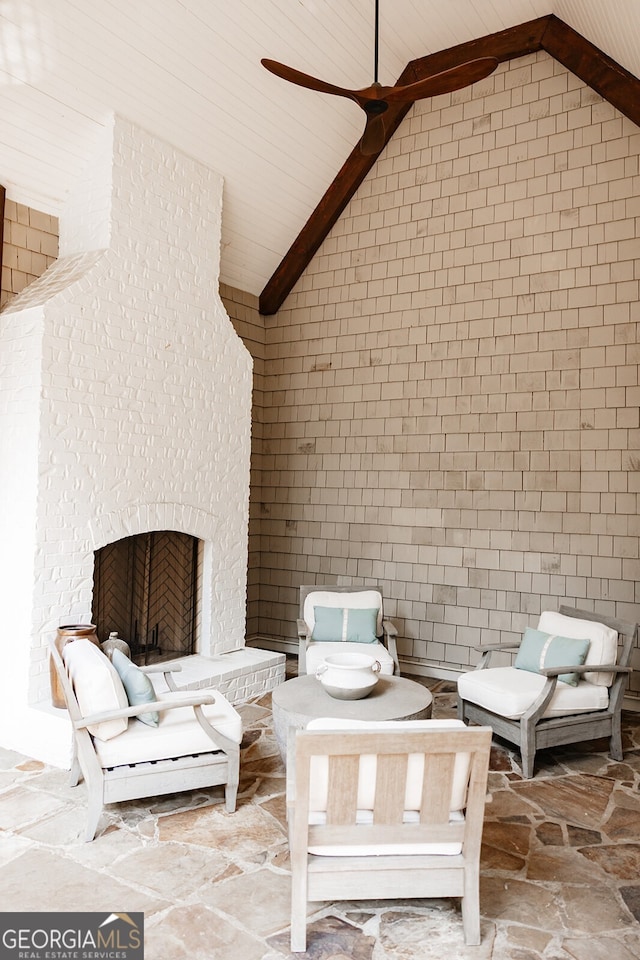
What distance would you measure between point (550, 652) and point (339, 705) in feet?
5.13

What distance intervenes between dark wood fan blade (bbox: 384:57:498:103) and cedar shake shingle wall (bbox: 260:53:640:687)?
2365 millimetres

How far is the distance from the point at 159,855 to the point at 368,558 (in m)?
4.02

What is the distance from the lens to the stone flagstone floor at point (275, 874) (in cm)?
268

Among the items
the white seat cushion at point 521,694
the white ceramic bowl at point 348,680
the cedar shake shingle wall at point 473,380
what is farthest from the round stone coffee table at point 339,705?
the cedar shake shingle wall at point 473,380

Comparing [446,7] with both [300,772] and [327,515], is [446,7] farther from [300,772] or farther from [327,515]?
[300,772]

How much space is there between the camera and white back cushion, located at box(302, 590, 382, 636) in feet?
19.4

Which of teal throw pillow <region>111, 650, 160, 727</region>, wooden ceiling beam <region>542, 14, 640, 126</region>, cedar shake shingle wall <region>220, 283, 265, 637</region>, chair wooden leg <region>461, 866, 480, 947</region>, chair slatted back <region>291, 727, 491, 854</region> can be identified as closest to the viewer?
chair slatted back <region>291, 727, 491, 854</region>

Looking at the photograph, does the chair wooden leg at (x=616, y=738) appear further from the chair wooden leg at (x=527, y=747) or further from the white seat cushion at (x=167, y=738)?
the white seat cushion at (x=167, y=738)

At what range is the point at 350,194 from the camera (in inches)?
283

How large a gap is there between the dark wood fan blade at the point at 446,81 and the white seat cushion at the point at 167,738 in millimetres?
3583

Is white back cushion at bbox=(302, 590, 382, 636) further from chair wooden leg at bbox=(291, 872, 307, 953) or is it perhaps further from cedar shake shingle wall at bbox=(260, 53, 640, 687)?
chair wooden leg at bbox=(291, 872, 307, 953)

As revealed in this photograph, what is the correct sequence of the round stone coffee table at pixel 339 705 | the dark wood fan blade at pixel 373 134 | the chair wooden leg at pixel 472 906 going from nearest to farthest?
the chair wooden leg at pixel 472 906
the round stone coffee table at pixel 339 705
the dark wood fan blade at pixel 373 134

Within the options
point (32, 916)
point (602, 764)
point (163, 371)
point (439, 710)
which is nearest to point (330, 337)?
point (163, 371)

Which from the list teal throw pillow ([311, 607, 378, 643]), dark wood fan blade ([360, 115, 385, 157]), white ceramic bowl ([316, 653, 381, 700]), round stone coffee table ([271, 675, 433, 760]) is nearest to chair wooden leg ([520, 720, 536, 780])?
round stone coffee table ([271, 675, 433, 760])
